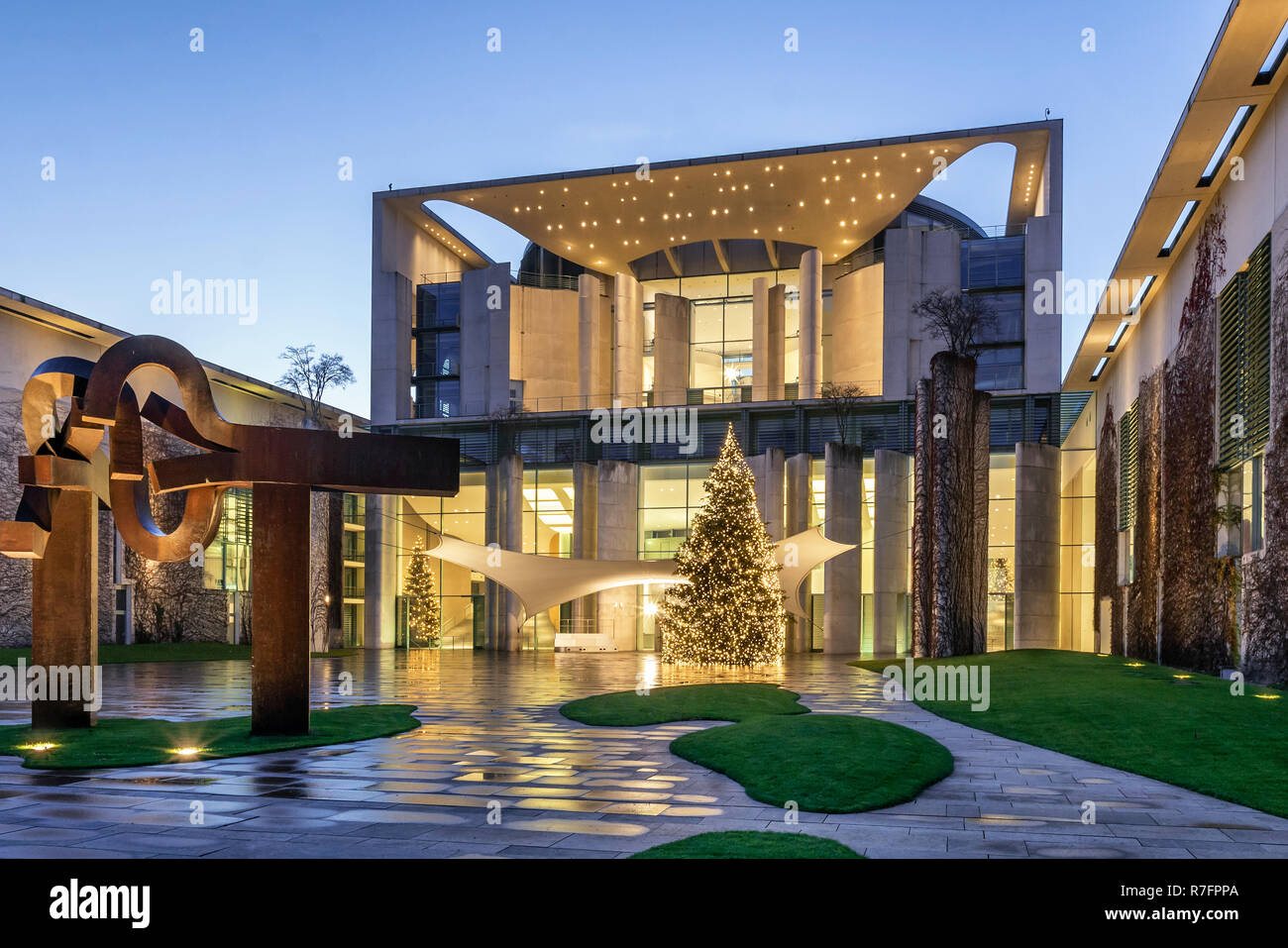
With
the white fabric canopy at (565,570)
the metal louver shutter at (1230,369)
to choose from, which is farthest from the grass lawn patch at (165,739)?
the white fabric canopy at (565,570)

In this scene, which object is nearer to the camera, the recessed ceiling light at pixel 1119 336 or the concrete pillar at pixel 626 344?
the recessed ceiling light at pixel 1119 336

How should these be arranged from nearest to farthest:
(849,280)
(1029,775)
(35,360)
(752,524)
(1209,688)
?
(1029,775)
(1209,688)
(752,524)
(35,360)
(849,280)

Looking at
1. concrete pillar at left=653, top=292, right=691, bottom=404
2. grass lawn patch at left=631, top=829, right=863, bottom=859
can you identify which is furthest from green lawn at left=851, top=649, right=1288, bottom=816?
concrete pillar at left=653, top=292, right=691, bottom=404

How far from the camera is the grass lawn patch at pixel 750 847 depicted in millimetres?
6352

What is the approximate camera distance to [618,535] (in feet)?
134

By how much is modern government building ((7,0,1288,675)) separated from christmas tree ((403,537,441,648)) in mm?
796

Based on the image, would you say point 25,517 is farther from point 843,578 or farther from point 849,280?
point 849,280

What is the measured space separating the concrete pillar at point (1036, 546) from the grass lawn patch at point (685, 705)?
2087 centimetres

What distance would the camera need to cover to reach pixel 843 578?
37438 mm

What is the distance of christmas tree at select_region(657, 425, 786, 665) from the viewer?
28.5 metres

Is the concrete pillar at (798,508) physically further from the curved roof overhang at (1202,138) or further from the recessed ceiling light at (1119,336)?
the curved roof overhang at (1202,138)

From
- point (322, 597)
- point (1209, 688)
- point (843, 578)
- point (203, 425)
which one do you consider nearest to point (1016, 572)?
point (843, 578)

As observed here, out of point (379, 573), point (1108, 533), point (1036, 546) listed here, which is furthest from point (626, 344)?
point (1108, 533)

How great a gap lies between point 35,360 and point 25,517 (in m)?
24.6
